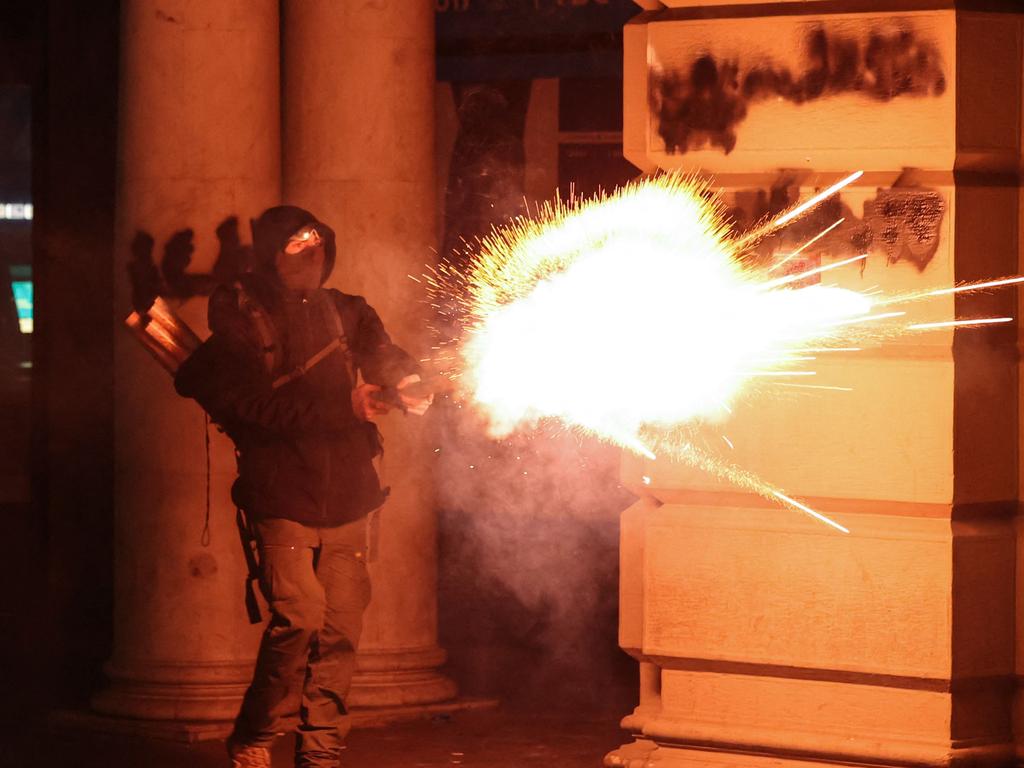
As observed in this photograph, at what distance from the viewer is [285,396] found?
6.91m

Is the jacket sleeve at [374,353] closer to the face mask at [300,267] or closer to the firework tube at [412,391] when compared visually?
the firework tube at [412,391]

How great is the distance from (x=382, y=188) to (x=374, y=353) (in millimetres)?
1284

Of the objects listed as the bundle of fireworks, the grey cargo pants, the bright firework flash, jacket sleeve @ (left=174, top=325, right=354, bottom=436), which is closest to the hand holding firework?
jacket sleeve @ (left=174, top=325, right=354, bottom=436)

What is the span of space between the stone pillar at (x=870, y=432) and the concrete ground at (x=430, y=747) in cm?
116

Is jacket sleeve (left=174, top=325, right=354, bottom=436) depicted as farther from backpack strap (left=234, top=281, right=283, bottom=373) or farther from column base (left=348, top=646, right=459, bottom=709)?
column base (left=348, top=646, right=459, bottom=709)

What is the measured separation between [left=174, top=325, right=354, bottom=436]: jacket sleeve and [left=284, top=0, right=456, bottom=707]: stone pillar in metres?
1.41

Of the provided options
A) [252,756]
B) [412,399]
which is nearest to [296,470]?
[412,399]

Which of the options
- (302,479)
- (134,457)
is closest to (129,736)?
(134,457)

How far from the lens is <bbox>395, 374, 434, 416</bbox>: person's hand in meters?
6.92

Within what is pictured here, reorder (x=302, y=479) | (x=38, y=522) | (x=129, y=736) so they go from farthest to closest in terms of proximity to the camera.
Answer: (x=38, y=522), (x=129, y=736), (x=302, y=479)

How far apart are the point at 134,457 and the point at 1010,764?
3590 millimetres

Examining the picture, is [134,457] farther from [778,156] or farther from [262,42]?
[778,156]

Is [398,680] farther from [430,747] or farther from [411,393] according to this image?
[411,393]

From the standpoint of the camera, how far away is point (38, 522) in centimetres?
1011
